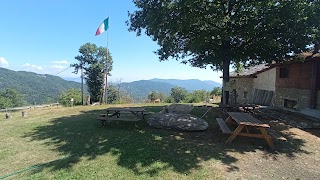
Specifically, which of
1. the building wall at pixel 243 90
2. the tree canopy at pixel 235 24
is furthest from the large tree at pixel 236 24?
the building wall at pixel 243 90

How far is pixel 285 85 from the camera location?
16.5 m

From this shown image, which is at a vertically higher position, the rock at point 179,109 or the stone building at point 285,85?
the stone building at point 285,85

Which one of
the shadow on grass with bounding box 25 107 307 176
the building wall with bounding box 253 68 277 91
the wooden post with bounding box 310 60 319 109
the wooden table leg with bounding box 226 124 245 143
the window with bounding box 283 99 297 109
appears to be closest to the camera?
the shadow on grass with bounding box 25 107 307 176

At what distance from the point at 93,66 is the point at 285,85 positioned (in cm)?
3968

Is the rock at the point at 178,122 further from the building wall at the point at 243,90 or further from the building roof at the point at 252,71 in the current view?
the building roof at the point at 252,71

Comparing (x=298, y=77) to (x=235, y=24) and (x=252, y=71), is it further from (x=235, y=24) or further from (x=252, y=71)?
(x=252, y=71)

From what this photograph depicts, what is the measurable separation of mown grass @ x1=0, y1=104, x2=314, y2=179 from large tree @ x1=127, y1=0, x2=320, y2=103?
469cm

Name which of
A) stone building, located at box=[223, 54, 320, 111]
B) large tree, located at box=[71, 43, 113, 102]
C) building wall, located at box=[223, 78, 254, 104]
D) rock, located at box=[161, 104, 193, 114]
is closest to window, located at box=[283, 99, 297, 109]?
stone building, located at box=[223, 54, 320, 111]

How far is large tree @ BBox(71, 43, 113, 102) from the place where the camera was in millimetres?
48469

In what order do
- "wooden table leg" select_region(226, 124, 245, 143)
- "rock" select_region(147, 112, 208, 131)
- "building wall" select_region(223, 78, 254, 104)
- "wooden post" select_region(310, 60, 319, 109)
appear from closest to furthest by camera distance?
1. "wooden table leg" select_region(226, 124, 245, 143)
2. "rock" select_region(147, 112, 208, 131)
3. "wooden post" select_region(310, 60, 319, 109)
4. "building wall" select_region(223, 78, 254, 104)

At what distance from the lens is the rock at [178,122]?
8.77 meters

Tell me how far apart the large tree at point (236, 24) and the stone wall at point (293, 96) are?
3.33 meters

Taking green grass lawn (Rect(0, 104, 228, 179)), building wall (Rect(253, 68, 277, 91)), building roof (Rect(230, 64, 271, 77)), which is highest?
building roof (Rect(230, 64, 271, 77))

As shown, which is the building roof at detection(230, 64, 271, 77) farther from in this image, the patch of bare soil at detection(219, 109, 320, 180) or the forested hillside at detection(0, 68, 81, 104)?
the forested hillside at detection(0, 68, 81, 104)
